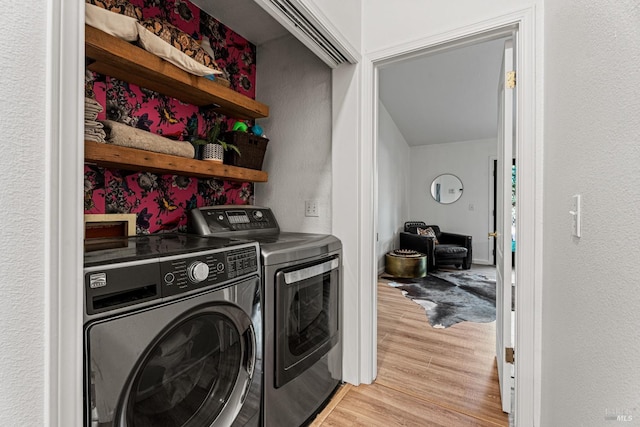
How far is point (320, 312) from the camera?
168 centimetres

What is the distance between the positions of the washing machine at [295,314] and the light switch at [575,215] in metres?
1.06

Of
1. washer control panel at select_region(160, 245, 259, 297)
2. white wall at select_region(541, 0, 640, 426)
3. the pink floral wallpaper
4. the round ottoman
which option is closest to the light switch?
white wall at select_region(541, 0, 640, 426)

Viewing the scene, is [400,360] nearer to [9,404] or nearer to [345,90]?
[345,90]

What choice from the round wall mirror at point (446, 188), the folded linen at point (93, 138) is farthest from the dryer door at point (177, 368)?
the round wall mirror at point (446, 188)

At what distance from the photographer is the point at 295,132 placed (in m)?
2.17

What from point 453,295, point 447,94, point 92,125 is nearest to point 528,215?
point 92,125

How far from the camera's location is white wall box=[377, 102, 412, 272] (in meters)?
4.92

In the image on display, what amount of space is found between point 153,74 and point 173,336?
3.82 ft

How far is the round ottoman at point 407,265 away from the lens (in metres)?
4.56

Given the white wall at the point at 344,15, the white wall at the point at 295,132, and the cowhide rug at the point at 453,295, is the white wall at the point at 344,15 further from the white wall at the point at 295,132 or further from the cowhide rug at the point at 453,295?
the cowhide rug at the point at 453,295

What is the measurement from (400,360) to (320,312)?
925mm

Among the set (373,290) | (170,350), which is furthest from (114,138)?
(373,290)

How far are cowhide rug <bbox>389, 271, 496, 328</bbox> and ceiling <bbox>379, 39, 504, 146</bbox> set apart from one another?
255 centimetres

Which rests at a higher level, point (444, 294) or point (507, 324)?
point (507, 324)
